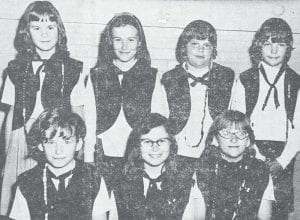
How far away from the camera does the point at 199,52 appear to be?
2439 mm

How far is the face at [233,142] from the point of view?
7.94ft

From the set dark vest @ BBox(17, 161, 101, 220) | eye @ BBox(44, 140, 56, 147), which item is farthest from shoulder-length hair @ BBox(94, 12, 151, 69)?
dark vest @ BBox(17, 161, 101, 220)

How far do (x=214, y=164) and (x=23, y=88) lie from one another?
1093mm

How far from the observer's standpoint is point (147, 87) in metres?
2.43

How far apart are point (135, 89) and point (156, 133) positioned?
26 centimetres

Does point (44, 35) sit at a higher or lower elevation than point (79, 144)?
higher

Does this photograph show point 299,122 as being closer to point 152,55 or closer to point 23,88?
point 152,55

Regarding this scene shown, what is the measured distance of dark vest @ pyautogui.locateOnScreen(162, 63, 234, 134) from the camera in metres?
2.44

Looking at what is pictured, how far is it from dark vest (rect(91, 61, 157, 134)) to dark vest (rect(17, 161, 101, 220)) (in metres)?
0.27

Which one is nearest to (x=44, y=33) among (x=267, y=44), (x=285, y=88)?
(x=267, y=44)

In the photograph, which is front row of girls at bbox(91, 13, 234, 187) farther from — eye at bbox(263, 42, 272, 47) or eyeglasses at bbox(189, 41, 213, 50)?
eye at bbox(263, 42, 272, 47)

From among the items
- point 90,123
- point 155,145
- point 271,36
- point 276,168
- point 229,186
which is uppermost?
point 271,36

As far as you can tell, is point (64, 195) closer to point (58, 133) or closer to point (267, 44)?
point (58, 133)

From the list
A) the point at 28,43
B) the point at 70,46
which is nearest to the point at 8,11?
the point at 28,43
